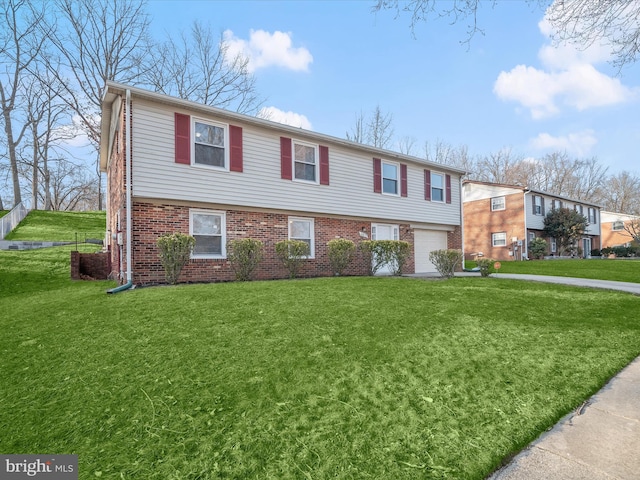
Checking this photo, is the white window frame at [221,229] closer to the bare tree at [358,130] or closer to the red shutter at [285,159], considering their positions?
the red shutter at [285,159]

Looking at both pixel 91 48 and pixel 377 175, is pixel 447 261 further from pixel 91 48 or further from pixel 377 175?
pixel 91 48

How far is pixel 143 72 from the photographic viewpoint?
20.1 meters

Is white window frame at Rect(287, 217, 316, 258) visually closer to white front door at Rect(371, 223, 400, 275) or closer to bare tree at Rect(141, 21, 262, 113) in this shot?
white front door at Rect(371, 223, 400, 275)

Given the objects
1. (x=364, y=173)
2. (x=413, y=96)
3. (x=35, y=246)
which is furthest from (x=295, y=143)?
(x=35, y=246)

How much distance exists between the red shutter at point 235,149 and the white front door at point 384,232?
5.55 metres

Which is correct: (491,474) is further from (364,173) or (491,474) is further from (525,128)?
(525,128)

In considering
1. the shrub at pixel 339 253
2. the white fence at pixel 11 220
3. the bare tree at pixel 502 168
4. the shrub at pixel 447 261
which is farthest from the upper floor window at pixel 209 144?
the bare tree at pixel 502 168

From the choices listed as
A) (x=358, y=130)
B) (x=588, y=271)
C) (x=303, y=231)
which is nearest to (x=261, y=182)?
(x=303, y=231)

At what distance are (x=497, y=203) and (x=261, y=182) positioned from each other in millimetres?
20054

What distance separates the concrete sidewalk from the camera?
1897 millimetres

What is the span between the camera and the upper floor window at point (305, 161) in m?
10.7

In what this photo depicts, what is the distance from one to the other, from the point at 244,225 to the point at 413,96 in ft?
26.8

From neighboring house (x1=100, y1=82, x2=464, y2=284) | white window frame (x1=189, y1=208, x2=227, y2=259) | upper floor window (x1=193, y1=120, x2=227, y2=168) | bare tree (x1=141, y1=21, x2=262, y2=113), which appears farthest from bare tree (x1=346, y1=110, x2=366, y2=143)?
white window frame (x1=189, y1=208, x2=227, y2=259)

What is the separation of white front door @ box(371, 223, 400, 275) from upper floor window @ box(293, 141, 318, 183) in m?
3.22
